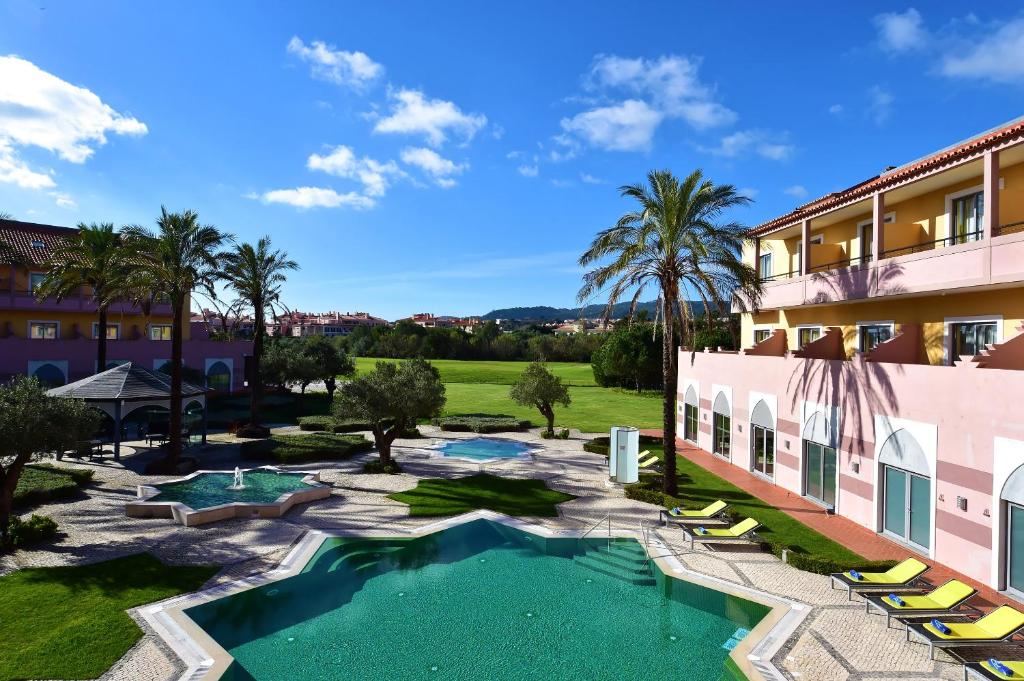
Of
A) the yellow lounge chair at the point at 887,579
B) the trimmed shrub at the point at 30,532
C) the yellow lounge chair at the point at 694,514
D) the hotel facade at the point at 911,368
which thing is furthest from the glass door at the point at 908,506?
the trimmed shrub at the point at 30,532

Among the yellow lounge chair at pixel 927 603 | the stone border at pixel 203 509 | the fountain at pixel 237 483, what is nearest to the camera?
the yellow lounge chair at pixel 927 603

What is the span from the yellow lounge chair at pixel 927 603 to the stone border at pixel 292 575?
143cm

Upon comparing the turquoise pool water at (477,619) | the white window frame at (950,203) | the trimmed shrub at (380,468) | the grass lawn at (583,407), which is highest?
the white window frame at (950,203)

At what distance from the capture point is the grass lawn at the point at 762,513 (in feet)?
49.7

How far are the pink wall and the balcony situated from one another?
290 cm

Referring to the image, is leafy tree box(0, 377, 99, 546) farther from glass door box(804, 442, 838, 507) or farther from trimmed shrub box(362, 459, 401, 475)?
glass door box(804, 442, 838, 507)

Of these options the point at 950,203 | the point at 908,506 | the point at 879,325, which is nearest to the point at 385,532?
the point at 908,506

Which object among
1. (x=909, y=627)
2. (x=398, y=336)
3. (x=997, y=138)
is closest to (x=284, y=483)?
(x=909, y=627)

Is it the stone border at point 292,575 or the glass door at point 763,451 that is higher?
the glass door at point 763,451

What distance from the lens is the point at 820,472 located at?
19.5 metres

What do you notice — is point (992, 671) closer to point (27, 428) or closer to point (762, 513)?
point (762, 513)

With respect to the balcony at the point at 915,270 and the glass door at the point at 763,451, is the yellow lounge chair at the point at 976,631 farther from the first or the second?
the glass door at the point at 763,451

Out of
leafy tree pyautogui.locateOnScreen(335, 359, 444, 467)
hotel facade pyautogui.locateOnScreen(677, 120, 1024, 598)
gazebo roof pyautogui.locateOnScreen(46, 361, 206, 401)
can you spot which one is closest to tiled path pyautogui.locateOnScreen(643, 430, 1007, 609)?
hotel facade pyautogui.locateOnScreen(677, 120, 1024, 598)

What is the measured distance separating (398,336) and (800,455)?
4265 inches
